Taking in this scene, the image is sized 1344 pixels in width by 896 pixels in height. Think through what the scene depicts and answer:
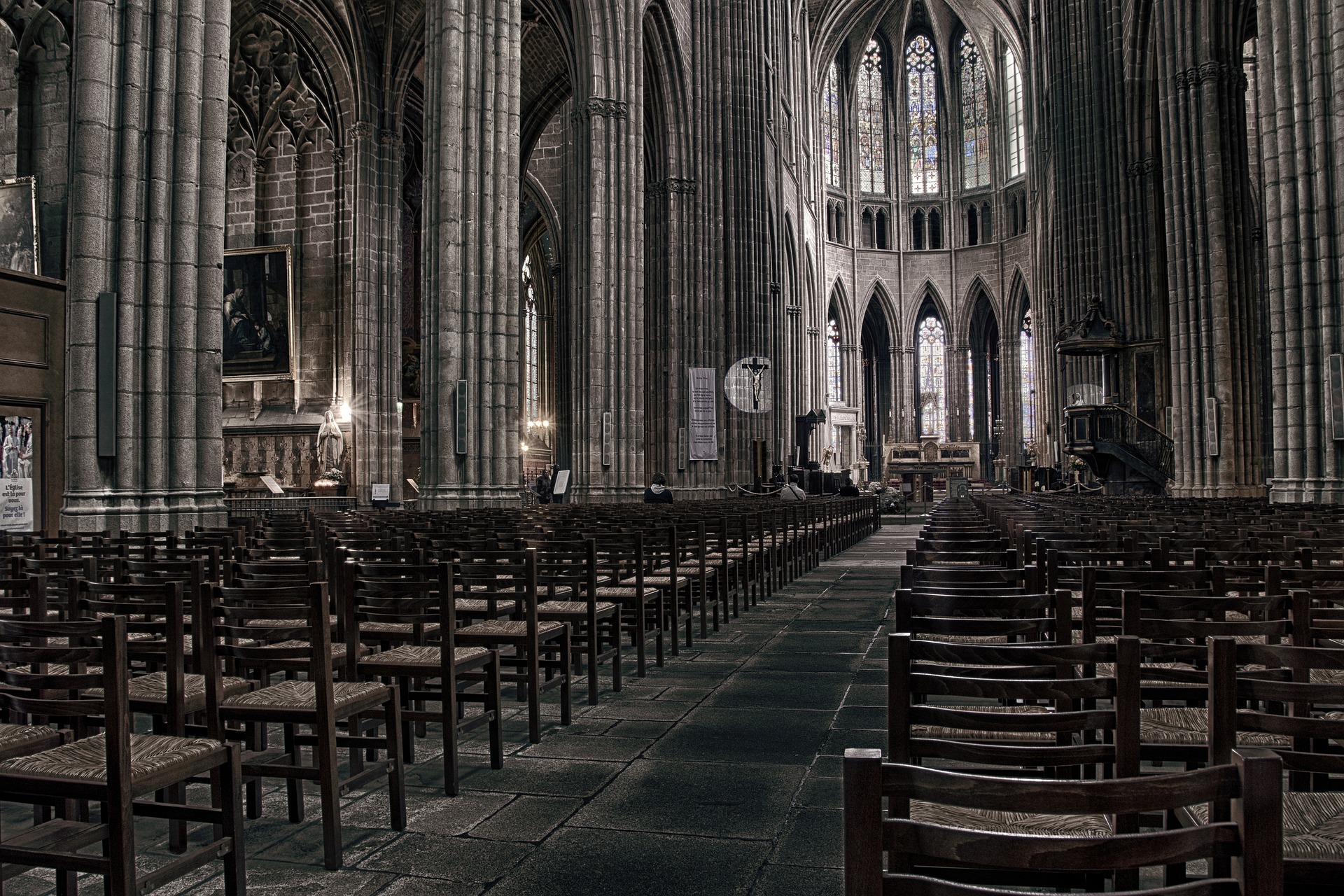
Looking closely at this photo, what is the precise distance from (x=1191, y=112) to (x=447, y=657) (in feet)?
78.9

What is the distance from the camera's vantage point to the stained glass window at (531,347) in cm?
4453

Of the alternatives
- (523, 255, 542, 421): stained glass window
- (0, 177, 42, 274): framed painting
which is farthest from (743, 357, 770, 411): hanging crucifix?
(0, 177, 42, 274): framed painting

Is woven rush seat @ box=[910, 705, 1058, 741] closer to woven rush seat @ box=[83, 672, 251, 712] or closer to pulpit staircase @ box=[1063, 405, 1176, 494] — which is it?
woven rush seat @ box=[83, 672, 251, 712]

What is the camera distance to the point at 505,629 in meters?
5.53

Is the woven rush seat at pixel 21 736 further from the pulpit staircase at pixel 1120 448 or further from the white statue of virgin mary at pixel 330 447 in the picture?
the pulpit staircase at pixel 1120 448

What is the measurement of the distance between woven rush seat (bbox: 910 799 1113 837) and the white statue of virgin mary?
25.9 m

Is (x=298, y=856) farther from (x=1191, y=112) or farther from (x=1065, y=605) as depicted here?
(x=1191, y=112)

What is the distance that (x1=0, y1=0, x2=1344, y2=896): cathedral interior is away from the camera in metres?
4.51

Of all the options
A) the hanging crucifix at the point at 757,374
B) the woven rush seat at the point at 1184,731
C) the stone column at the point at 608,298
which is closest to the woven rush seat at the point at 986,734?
the woven rush seat at the point at 1184,731

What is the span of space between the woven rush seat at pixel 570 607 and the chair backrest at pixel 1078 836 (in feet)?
16.0

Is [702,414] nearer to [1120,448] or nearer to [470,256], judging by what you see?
[470,256]

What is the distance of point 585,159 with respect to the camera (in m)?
23.6

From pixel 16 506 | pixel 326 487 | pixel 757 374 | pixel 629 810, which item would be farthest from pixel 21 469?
pixel 757 374

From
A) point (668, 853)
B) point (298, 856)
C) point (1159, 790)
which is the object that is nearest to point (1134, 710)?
point (1159, 790)
